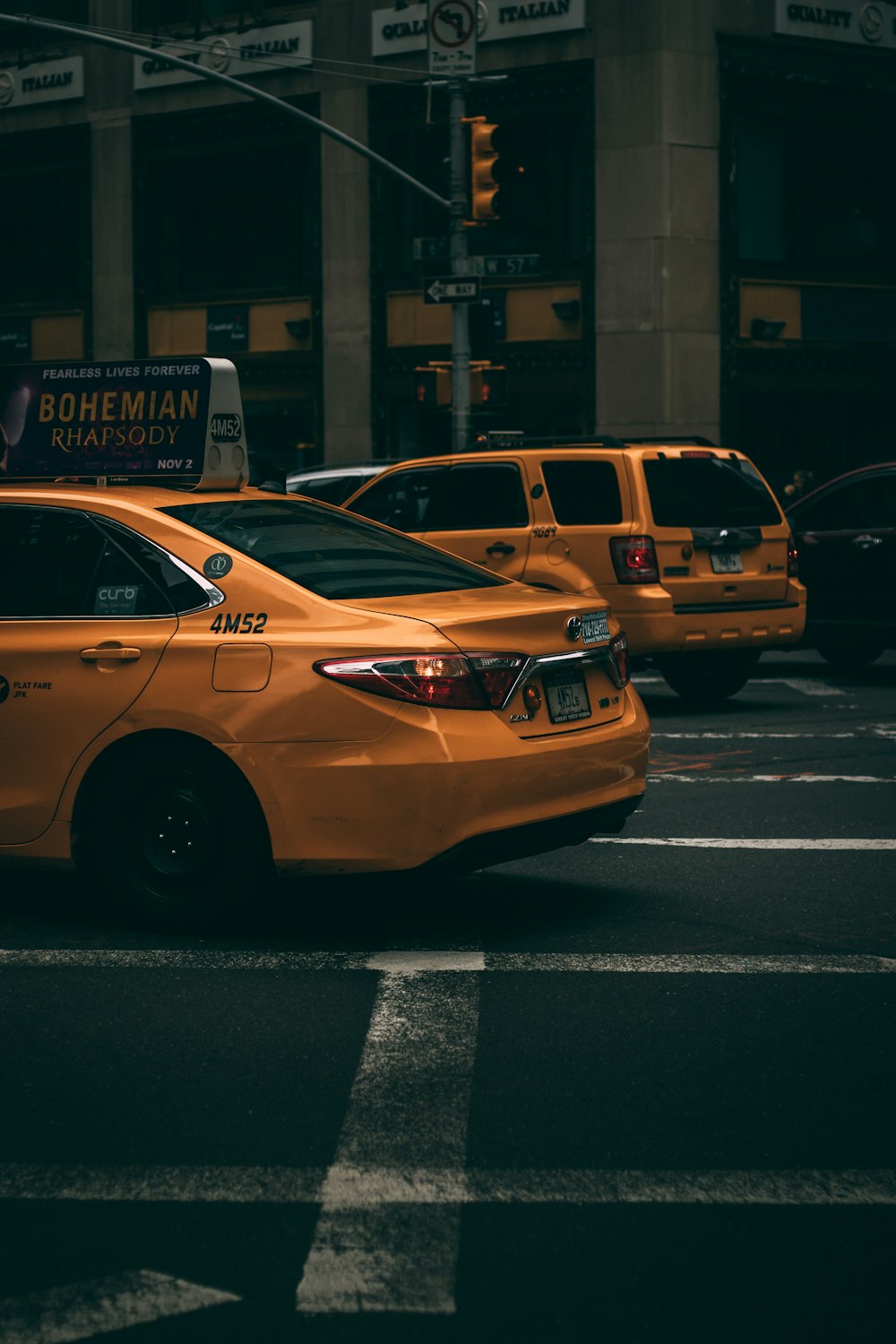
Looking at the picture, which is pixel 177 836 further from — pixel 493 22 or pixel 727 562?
pixel 493 22

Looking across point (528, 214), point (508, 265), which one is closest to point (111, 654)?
point (508, 265)

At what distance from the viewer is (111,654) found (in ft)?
21.7

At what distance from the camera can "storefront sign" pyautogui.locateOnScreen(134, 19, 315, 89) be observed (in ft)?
100.0

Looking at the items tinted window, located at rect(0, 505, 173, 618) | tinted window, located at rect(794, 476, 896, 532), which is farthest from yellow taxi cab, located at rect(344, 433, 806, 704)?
tinted window, located at rect(0, 505, 173, 618)

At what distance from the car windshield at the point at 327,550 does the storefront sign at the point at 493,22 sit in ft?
71.5

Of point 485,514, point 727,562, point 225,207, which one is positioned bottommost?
point 727,562

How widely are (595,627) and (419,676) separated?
3.20 ft

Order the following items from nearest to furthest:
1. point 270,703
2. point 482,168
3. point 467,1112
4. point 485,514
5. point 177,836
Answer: point 467,1112 < point 270,703 < point 177,836 < point 485,514 < point 482,168

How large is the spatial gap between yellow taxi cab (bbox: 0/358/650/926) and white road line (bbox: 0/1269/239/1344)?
2640 millimetres

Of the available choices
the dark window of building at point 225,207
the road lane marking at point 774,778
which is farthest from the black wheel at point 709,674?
the dark window of building at point 225,207

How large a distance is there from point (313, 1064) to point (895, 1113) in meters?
1.53

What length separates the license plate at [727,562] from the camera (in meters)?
A: 13.5

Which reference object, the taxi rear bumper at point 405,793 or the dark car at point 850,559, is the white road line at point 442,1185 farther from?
the dark car at point 850,559

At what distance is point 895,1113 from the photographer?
4.69 metres
